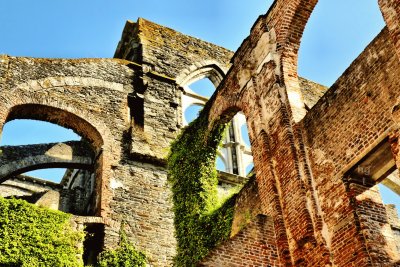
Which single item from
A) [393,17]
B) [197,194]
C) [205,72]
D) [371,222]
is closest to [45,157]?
[197,194]

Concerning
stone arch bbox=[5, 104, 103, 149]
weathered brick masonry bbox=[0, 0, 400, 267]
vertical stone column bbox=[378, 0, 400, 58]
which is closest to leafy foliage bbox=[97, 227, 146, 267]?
weathered brick masonry bbox=[0, 0, 400, 267]

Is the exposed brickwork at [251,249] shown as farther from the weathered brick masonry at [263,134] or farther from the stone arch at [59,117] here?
the stone arch at [59,117]

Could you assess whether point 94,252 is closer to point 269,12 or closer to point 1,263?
point 1,263

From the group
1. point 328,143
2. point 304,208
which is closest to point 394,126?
point 328,143

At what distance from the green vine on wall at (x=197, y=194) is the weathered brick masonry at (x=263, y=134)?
380 millimetres

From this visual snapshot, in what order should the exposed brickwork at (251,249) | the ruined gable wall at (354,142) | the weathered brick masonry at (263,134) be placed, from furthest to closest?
1. the exposed brickwork at (251,249)
2. the weathered brick masonry at (263,134)
3. the ruined gable wall at (354,142)

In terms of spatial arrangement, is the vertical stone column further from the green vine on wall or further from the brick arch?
the brick arch

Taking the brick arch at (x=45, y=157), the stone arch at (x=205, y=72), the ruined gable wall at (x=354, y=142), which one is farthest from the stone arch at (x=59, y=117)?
the ruined gable wall at (x=354, y=142)

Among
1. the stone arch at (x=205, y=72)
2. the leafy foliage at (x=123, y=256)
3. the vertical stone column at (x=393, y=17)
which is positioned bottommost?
the leafy foliage at (x=123, y=256)

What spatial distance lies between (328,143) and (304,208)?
0.97 meters

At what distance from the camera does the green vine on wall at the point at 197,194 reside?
938cm

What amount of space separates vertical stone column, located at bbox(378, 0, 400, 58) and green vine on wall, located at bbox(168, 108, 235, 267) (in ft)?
14.2

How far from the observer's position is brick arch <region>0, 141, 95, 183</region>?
12.9m

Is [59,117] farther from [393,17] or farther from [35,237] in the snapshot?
[393,17]
